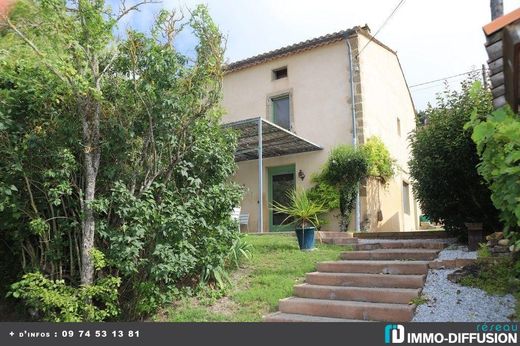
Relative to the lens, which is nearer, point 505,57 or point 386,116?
point 505,57

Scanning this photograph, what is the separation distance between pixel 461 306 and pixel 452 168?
302cm

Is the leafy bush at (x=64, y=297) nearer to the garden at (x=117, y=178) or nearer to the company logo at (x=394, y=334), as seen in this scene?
the garden at (x=117, y=178)

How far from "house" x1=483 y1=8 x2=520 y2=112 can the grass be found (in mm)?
1893

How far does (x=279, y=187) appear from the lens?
1402cm

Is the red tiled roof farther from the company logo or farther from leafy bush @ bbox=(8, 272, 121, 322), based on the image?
leafy bush @ bbox=(8, 272, 121, 322)

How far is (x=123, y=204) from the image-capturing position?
196 inches

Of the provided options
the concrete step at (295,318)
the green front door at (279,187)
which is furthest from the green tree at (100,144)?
the green front door at (279,187)

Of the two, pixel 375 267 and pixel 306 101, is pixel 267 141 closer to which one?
pixel 306 101

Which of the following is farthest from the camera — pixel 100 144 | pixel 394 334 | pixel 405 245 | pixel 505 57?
pixel 405 245

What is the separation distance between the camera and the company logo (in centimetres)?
405

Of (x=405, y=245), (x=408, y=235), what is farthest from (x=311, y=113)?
(x=405, y=245)

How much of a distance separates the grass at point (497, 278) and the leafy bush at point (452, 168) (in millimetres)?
1719

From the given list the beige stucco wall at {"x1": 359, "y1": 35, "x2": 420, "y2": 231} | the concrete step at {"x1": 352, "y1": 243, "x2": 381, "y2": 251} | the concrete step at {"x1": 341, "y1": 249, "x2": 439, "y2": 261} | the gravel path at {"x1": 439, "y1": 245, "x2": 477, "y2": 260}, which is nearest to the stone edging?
the gravel path at {"x1": 439, "y1": 245, "x2": 477, "y2": 260}

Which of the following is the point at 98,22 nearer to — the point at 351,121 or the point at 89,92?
the point at 89,92
